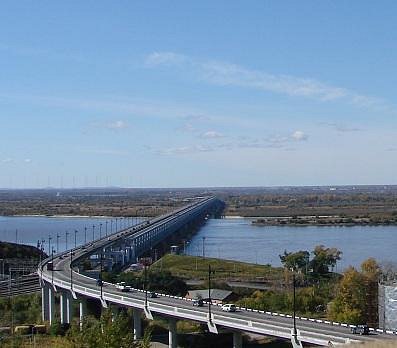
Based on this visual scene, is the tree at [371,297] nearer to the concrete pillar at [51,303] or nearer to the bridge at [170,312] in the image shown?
the bridge at [170,312]

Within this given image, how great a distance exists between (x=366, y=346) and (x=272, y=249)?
4881 centimetres

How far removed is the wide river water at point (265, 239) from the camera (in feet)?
193

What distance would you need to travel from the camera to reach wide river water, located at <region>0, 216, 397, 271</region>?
58750mm

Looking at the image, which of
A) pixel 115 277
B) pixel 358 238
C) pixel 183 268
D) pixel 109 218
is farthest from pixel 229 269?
pixel 109 218

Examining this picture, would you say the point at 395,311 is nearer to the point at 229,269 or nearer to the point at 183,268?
the point at 229,269

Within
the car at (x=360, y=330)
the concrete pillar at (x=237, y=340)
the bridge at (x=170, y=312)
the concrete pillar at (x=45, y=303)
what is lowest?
the concrete pillar at (x=45, y=303)

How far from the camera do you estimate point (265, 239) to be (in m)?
75.9

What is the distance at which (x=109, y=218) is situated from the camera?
119m

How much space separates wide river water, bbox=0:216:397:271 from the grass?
11.3 feet

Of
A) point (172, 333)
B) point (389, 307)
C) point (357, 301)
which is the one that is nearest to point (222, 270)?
point (357, 301)

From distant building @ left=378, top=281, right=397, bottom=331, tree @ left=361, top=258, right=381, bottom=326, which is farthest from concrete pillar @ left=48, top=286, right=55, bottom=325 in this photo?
distant building @ left=378, top=281, right=397, bottom=331

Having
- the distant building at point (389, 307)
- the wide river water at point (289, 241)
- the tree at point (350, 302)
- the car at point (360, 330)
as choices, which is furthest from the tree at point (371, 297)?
the wide river water at point (289, 241)

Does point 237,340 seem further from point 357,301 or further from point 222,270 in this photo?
point 222,270

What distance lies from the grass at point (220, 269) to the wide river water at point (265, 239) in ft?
11.3
